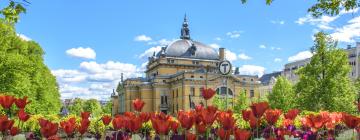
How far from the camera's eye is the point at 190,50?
3871 inches

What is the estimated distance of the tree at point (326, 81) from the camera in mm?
34969

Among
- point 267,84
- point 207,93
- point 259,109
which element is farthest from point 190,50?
point 259,109

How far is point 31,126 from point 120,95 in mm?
89676

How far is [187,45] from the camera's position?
101 meters

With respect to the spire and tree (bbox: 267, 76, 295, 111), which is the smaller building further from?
tree (bbox: 267, 76, 295, 111)

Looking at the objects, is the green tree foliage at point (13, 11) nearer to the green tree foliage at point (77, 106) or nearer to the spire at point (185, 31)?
the spire at point (185, 31)

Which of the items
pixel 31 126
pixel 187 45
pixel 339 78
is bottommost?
pixel 31 126

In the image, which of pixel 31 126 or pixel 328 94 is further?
pixel 328 94

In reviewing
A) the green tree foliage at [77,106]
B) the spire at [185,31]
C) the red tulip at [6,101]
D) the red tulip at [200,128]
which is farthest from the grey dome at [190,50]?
the red tulip at [200,128]

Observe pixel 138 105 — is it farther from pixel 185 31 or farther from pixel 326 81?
pixel 185 31

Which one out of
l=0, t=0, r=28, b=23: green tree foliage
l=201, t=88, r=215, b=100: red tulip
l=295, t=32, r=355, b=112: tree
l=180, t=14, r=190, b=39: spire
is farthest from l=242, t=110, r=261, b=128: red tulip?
l=180, t=14, r=190, b=39: spire

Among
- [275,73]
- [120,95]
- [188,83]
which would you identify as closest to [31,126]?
[188,83]

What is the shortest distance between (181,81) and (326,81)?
47940 mm

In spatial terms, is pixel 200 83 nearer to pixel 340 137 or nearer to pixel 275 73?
pixel 275 73
